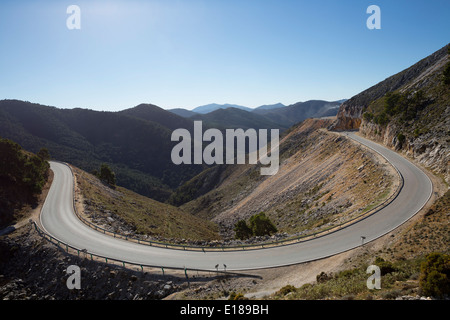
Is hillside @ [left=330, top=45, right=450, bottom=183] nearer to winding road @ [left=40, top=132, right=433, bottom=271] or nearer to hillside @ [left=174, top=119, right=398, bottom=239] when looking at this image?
winding road @ [left=40, top=132, right=433, bottom=271]

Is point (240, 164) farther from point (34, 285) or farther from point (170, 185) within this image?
point (34, 285)

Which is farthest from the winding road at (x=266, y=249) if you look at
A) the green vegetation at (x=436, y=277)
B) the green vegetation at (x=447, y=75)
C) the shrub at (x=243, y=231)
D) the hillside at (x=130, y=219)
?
the green vegetation at (x=447, y=75)

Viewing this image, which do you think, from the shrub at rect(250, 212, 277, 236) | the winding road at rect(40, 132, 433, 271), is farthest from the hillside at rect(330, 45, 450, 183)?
the shrub at rect(250, 212, 277, 236)

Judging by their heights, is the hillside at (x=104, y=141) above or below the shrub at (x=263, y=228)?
above

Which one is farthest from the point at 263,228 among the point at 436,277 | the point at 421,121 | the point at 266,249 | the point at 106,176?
the point at 106,176

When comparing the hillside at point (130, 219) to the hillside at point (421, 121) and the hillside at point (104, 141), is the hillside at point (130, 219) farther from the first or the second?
the hillside at point (104, 141)

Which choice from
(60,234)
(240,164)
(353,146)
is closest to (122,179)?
(240,164)
